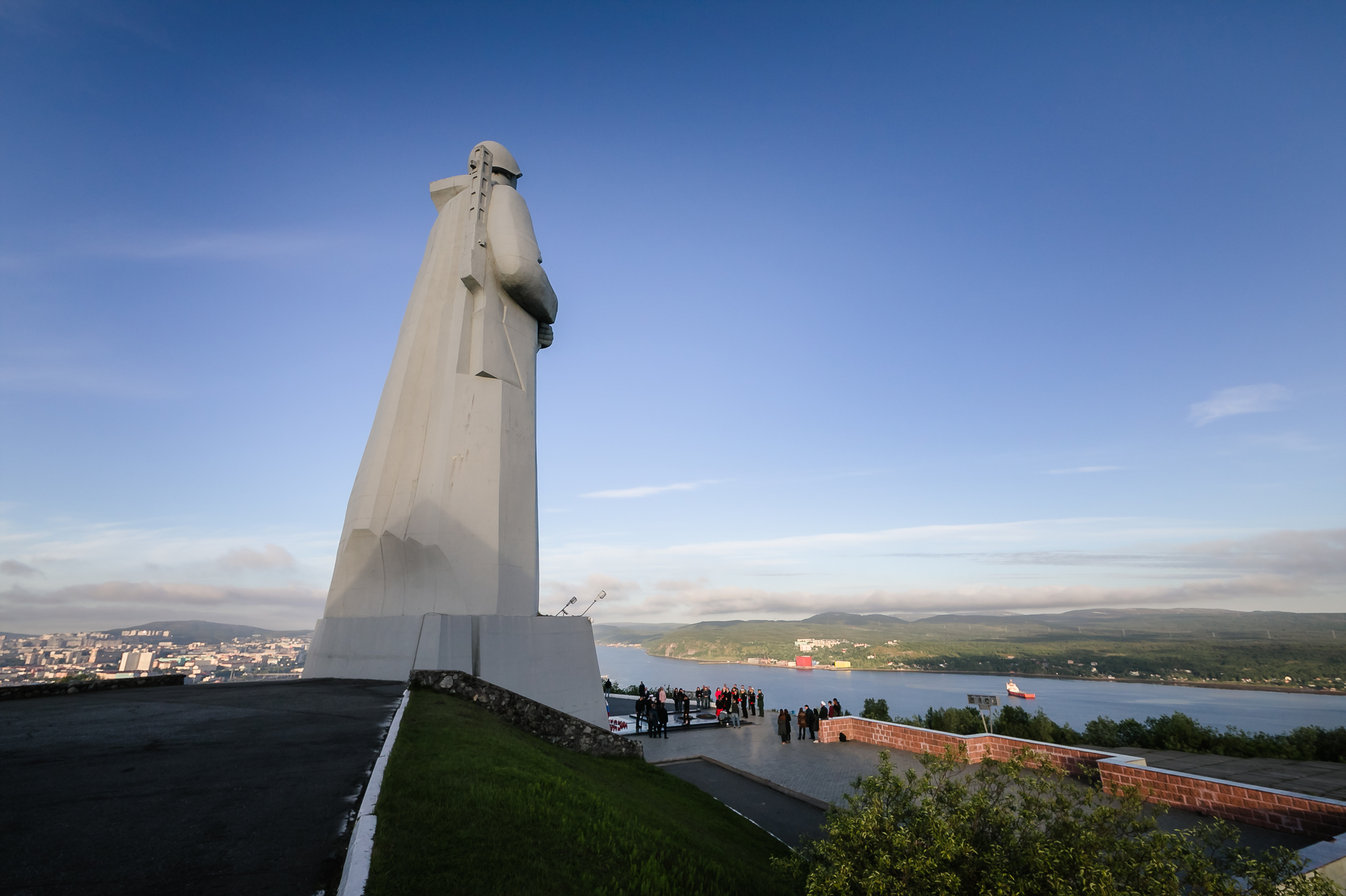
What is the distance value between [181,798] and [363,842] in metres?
1.66

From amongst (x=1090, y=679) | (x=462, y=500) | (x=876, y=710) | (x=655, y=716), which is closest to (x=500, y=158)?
(x=462, y=500)

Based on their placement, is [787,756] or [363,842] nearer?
[363,842]

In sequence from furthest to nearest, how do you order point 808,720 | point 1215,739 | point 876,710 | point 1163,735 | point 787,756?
1. point 876,710
2. point 808,720
3. point 1163,735
4. point 787,756
5. point 1215,739

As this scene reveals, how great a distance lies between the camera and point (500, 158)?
14.4 metres

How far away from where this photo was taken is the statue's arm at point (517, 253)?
12.7 metres

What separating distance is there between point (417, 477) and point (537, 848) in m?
9.16

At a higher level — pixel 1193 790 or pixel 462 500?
pixel 462 500

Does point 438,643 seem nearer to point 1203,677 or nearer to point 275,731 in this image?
point 275,731

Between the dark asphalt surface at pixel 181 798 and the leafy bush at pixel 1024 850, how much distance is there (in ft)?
8.64

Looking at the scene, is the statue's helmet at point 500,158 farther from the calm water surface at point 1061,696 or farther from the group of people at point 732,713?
the calm water surface at point 1061,696

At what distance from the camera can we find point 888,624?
182 m

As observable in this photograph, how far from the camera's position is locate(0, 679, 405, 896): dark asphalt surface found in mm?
2629

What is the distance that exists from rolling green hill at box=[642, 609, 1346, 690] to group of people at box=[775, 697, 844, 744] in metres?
56.1

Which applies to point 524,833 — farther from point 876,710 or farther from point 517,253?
point 876,710
